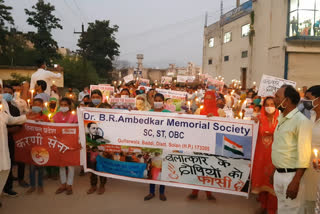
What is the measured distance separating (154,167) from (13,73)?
16466 mm

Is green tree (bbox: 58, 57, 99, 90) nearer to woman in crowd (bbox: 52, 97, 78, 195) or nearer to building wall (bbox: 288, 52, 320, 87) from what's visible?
building wall (bbox: 288, 52, 320, 87)

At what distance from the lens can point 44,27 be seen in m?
34.1

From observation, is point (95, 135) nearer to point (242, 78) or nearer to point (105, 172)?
point (105, 172)

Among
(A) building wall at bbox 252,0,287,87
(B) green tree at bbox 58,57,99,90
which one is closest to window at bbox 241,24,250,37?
(A) building wall at bbox 252,0,287,87

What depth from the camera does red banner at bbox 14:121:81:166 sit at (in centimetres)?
507

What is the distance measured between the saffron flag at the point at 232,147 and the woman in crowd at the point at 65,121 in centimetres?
264

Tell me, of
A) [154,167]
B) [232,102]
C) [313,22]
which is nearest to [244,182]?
[154,167]

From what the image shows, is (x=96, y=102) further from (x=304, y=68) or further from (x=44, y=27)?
(x=44, y=27)

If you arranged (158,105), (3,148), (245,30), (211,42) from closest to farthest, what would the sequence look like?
(3,148) < (158,105) < (245,30) < (211,42)

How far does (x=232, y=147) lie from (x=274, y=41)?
1772 centimetres

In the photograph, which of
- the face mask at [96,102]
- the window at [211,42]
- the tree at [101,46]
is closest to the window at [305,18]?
the window at [211,42]

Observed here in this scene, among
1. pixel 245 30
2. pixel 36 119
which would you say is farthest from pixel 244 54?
pixel 36 119

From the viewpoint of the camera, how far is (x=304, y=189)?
3090 millimetres

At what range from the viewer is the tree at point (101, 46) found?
3719 cm
